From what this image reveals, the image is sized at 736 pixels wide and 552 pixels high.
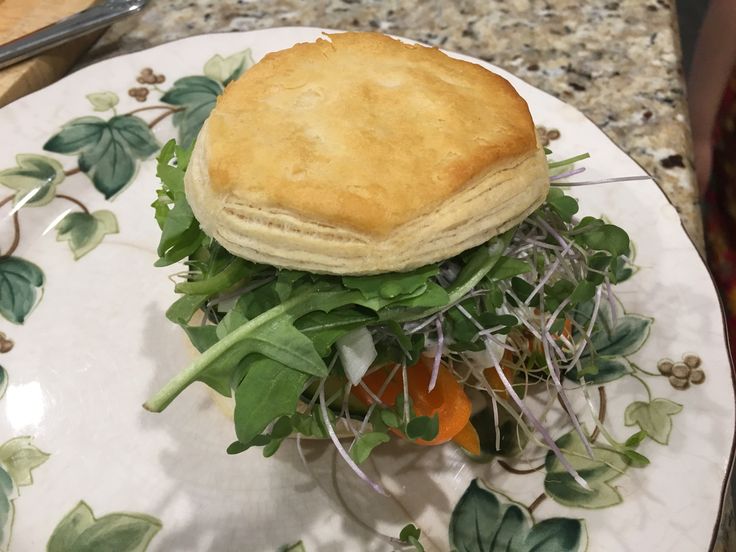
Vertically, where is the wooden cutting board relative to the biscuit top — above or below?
below

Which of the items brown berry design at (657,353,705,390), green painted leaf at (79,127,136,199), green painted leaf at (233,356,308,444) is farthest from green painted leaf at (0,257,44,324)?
brown berry design at (657,353,705,390)

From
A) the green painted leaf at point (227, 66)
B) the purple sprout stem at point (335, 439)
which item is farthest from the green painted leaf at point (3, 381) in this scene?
the green painted leaf at point (227, 66)

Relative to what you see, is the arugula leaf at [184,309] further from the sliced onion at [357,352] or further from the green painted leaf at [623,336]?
the green painted leaf at [623,336]

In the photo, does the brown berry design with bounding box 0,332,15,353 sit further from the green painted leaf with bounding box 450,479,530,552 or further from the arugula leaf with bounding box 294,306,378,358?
the green painted leaf with bounding box 450,479,530,552

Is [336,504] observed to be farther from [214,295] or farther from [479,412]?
[214,295]

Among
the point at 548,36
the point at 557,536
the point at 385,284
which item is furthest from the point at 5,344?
the point at 548,36

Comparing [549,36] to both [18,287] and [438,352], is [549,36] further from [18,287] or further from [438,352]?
[18,287]

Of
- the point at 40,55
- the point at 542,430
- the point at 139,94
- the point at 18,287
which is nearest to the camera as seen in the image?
the point at 542,430
